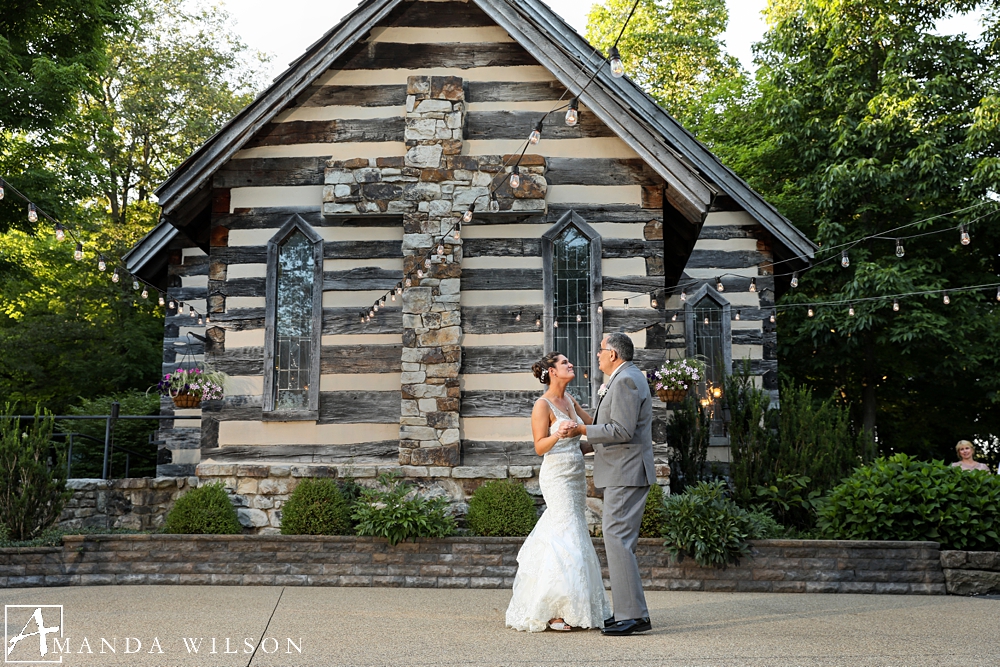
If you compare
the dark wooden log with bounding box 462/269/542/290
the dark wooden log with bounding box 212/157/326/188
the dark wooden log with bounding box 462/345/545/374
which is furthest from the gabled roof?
the dark wooden log with bounding box 462/345/545/374

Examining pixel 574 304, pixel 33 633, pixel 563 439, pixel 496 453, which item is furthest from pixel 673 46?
pixel 33 633

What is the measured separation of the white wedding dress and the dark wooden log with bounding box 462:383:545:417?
3525 millimetres

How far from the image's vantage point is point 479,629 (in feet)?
21.9

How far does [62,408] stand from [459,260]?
17794 millimetres

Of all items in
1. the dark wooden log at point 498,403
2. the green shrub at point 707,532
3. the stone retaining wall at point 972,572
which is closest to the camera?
the stone retaining wall at point 972,572

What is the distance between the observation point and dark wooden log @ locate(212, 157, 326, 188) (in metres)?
Result: 11.2

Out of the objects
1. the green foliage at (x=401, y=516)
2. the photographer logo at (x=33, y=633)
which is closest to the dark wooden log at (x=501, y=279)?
the green foliage at (x=401, y=516)

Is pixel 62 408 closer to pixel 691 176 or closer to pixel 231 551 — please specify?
pixel 231 551

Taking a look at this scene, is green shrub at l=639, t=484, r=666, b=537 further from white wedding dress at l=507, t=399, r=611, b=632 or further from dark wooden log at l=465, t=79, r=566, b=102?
dark wooden log at l=465, t=79, r=566, b=102

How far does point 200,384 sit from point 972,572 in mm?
8921

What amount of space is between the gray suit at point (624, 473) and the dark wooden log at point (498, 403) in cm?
393

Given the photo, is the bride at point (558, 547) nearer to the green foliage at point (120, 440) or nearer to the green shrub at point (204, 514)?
the green shrub at point (204, 514)

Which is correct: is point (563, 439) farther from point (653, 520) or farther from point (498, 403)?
point (498, 403)

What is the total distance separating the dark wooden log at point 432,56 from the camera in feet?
37.1
